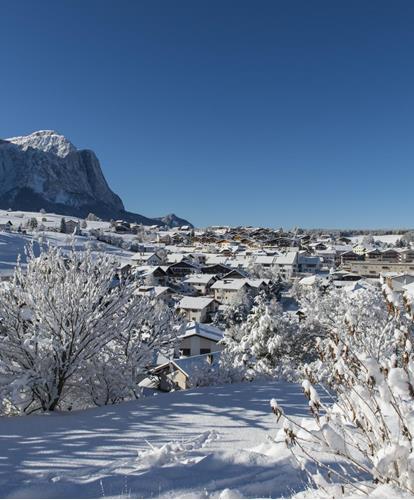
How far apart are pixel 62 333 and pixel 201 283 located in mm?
52672

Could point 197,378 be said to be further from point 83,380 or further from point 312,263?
point 312,263

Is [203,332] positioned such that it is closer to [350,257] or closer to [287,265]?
[287,265]

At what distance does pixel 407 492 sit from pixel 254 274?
214 ft

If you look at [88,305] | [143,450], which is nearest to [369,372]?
[143,450]

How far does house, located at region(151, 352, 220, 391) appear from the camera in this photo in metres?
11.4

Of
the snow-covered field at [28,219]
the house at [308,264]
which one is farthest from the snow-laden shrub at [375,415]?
the snow-covered field at [28,219]

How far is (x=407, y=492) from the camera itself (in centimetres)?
244

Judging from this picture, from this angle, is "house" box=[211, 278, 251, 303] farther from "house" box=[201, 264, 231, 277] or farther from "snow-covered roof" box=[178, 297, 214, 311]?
"house" box=[201, 264, 231, 277]

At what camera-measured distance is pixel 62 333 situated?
7.80m

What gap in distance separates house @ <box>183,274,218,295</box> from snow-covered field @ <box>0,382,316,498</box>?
5225cm

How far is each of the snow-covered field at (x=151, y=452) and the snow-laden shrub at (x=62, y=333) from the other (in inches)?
37.3

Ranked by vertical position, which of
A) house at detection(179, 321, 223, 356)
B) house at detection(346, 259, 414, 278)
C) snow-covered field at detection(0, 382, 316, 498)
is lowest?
house at detection(179, 321, 223, 356)

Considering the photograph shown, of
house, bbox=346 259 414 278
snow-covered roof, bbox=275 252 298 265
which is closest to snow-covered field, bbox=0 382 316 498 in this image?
snow-covered roof, bbox=275 252 298 265

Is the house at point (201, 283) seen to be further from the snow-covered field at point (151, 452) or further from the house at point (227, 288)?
the snow-covered field at point (151, 452)
